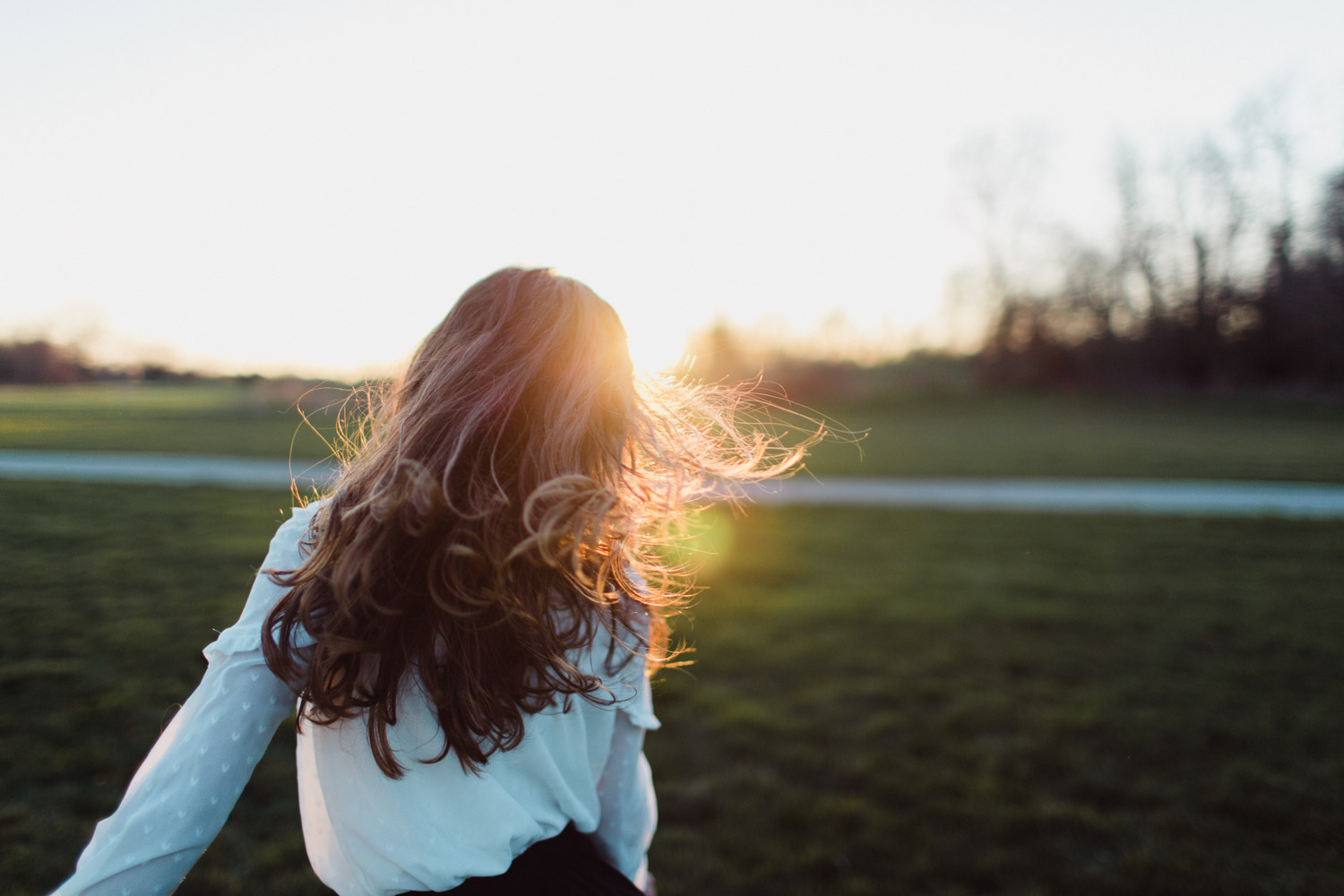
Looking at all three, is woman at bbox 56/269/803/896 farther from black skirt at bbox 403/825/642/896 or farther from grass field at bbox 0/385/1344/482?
grass field at bbox 0/385/1344/482

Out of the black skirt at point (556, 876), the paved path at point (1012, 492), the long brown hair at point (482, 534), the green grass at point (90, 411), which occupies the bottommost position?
the paved path at point (1012, 492)

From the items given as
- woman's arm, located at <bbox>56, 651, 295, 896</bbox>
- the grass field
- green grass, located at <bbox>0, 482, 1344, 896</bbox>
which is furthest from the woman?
green grass, located at <bbox>0, 482, 1344, 896</bbox>

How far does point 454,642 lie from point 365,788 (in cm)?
27

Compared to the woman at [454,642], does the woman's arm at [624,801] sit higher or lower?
lower

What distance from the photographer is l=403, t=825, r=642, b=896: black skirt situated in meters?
1.22

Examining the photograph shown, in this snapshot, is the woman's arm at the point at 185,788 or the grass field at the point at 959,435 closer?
the woman's arm at the point at 185,788

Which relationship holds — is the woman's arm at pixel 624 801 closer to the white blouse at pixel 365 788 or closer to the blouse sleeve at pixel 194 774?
the white blouse at pixel 365 788

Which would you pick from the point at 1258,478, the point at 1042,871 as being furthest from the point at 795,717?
the point at 1258,478

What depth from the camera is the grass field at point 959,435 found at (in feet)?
7.02

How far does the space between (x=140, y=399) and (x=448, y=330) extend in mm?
1702

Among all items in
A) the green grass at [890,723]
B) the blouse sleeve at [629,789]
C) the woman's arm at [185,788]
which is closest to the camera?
the woman's arm at [185,788]

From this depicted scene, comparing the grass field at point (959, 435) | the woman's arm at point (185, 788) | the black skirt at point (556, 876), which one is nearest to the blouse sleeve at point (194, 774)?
the woman's arm at point (185, 788)

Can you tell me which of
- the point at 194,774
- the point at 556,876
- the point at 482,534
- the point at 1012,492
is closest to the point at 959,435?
the point at 1012,492

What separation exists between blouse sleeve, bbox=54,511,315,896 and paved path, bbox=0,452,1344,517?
6737 millimetres
